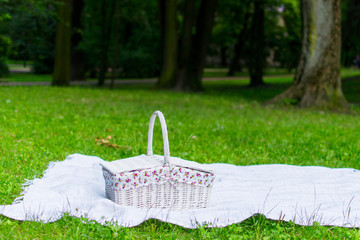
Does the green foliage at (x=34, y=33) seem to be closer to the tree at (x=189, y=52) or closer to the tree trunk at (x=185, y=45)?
the tree at (x=189, y=52)

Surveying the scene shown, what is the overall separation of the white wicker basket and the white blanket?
10 cm

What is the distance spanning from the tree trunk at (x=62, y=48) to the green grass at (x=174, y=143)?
7.48 metres

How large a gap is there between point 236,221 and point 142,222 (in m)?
0.70

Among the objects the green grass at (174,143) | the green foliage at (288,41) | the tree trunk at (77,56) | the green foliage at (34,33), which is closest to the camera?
the green grass at (174,143)

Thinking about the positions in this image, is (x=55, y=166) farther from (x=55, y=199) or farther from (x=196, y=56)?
(x=196, y=56)

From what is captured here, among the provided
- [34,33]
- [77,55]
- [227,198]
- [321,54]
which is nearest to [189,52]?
[321,54]

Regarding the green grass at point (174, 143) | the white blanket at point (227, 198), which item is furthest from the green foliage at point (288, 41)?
the white blanket at point (227, 198)

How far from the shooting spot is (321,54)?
11055 millimetres

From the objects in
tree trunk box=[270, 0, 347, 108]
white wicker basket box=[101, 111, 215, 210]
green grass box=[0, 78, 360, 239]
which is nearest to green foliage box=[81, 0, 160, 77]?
tree trunk box=[270, 0, 347, 108]

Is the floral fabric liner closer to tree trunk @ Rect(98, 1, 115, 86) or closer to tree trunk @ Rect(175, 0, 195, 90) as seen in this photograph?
tree trunk @ Rect(175, 0, 195, 90)

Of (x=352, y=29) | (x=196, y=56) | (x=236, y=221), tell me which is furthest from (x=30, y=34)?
(x=236, y=221)

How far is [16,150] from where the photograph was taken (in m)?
4.95

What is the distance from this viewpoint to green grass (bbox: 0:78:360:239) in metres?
2.99

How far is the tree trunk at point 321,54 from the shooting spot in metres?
10.9
